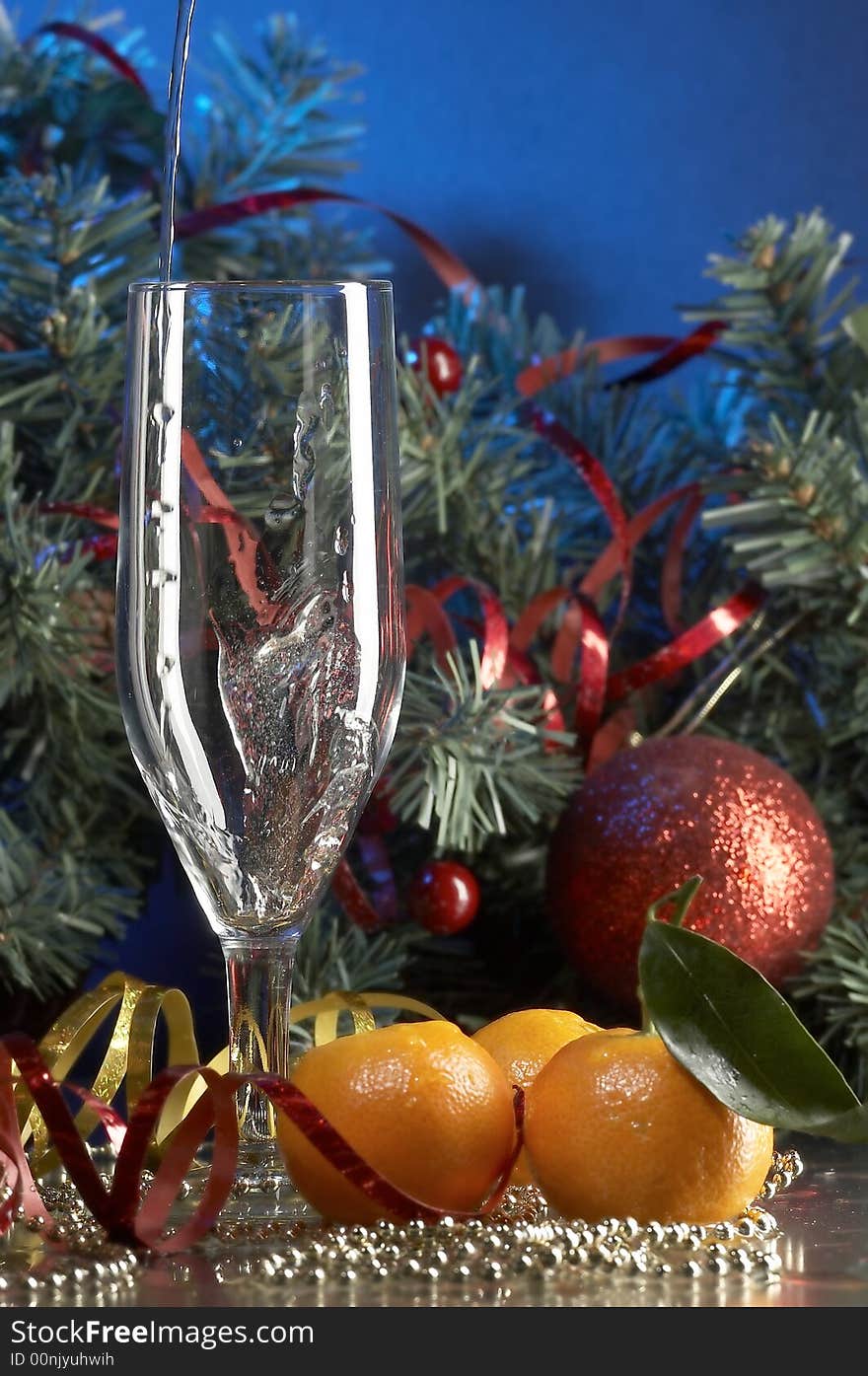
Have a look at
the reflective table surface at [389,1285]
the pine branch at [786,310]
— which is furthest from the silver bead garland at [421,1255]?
the pine branch at [786,310]

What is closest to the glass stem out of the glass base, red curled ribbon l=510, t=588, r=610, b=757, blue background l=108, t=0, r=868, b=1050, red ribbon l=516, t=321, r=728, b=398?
the glass base

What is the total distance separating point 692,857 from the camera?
0.60m

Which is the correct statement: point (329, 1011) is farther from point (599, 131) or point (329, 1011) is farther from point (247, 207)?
point (599, 131)

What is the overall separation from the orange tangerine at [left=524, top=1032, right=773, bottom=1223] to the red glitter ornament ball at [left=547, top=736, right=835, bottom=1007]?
219mm

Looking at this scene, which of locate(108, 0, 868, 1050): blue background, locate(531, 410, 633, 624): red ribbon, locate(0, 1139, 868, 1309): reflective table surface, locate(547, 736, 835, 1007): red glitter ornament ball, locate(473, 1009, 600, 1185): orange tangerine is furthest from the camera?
locate(108, 0, 868, 1050): blue background

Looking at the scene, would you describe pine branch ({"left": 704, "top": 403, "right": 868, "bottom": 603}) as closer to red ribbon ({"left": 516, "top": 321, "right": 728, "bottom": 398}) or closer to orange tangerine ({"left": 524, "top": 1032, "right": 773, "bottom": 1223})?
red ribbon ({"left": 516, "top": 321, "right": 728, "bottom": 398})

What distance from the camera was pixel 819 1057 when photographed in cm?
38

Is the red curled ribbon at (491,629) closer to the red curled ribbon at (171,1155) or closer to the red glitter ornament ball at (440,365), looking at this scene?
the red glitter ornament ball at (440,365)

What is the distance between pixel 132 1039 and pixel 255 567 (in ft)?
0.44

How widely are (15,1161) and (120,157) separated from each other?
55 centimetres

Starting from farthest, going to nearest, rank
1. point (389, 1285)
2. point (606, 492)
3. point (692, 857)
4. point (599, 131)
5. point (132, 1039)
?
point (599, 131) → point (606, 492) → point (692, 857) → point (132, 1039) → point (389, 1285)

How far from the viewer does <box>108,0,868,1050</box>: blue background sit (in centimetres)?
89

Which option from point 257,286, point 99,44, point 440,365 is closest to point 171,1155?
point 257,286
